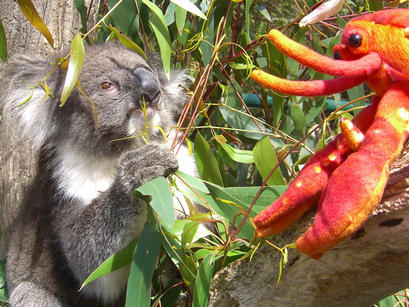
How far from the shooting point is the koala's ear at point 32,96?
1.99 meters

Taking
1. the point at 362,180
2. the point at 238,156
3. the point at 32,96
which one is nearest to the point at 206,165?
the point at 238,156

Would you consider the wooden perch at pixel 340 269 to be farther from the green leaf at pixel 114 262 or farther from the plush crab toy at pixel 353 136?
the green leaf at pixel 114 262

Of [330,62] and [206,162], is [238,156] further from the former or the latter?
[330,62]

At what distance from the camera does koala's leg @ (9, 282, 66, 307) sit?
2.10 metres

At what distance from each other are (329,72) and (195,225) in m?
0.60

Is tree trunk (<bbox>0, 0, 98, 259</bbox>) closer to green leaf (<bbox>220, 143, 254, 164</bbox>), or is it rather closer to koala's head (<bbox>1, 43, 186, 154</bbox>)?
koala's head (<bbox>1, 43, 186, 154</bbox>)

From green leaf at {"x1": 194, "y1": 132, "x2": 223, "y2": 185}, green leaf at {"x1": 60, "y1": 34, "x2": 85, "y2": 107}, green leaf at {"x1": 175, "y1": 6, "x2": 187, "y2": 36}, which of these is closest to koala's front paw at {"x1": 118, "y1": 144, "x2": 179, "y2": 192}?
green leaf at {"x1": 194, "y1": 132, "x2": 223, "y2": 185}

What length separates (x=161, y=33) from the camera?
159cm

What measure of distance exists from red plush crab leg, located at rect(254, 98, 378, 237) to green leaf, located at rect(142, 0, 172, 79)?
2.45ft

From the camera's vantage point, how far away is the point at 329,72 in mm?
896

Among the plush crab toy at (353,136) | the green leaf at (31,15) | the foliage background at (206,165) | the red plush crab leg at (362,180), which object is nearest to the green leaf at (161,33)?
the foliage background at (206,165)

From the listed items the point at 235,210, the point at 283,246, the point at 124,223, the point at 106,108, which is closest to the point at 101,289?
the point at 124,223

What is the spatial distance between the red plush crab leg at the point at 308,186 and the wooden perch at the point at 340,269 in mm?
72

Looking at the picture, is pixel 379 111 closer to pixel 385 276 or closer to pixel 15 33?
pixel 385 276
